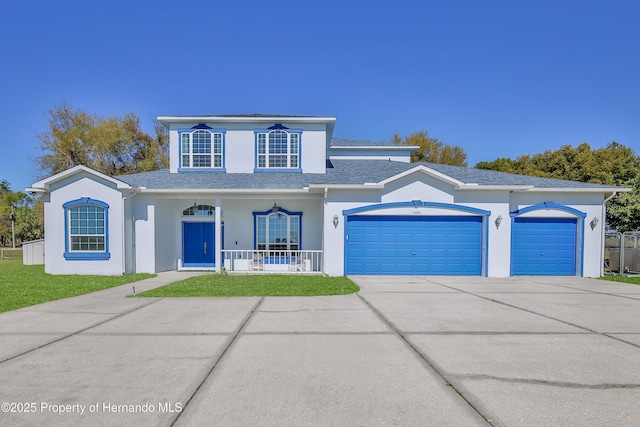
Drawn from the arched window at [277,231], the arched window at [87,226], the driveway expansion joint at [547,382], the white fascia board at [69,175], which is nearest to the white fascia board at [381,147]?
the arched window at [277,231]

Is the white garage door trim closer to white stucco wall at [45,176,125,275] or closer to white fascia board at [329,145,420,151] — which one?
white fascia board at [329,145,420,151]

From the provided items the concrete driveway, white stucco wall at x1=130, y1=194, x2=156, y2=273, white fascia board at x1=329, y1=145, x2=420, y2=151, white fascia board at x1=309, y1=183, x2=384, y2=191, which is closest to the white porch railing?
white fascia board at x1=309, y1=183, x2=384, y2=191

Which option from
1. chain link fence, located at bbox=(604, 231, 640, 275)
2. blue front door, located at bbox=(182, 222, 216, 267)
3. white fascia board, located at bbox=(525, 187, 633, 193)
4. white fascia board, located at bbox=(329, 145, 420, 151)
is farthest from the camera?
white fascia board, located at bbox=(329, 145, 420, 151)

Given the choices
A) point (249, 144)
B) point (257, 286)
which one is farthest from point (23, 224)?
point (257, 286)

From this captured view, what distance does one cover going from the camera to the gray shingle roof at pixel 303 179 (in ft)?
43.0

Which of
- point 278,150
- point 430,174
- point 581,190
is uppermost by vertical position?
point 278,150

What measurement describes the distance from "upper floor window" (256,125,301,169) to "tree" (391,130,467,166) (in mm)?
25248

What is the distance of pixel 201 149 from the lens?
15664mm

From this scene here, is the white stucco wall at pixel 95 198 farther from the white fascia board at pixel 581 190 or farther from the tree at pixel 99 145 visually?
the tree at pixel 99 145

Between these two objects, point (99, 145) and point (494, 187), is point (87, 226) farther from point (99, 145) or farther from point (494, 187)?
point (99, 145)

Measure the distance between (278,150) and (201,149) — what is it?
358cm

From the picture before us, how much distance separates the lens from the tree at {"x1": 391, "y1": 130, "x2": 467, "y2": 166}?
38094 mm

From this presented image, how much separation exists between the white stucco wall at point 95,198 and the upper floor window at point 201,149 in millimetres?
3737

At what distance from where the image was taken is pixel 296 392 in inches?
137
